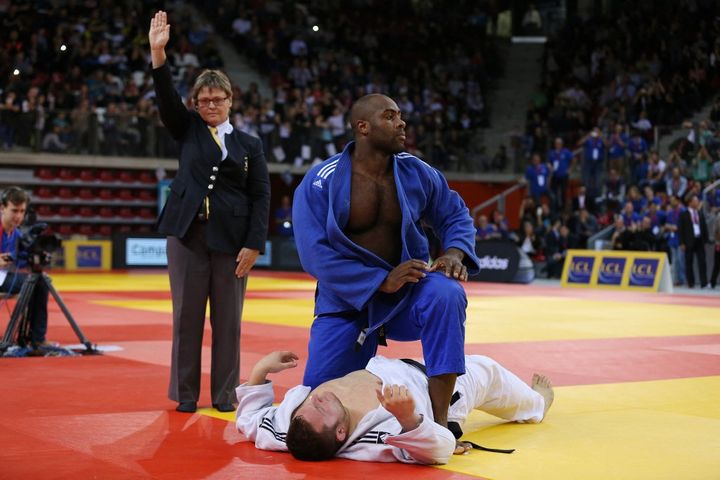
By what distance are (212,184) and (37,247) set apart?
3.35 metres

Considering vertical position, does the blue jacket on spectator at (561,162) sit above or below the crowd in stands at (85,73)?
below

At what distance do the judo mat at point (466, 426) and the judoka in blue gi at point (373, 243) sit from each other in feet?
2.28

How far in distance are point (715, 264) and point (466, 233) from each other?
61.3ft

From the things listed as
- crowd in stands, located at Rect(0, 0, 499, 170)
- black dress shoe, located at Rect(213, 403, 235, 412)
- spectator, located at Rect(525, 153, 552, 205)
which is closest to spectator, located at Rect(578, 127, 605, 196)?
spectator, located at Rect(525, 153, 552, 205)

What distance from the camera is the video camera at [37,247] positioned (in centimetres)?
956

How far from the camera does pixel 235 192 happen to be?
6945mm

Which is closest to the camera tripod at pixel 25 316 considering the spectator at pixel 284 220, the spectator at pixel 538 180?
the spectator at pixel 538 180

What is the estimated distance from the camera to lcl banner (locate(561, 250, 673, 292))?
875 inches

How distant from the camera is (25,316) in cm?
992

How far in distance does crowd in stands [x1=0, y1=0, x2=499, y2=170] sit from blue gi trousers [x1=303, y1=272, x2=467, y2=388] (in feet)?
71.5

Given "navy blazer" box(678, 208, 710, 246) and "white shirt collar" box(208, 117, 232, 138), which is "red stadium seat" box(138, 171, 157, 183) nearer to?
"navy blazer" box(678, 208, 710, 246)

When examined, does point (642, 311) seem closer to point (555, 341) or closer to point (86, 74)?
point (555, 341)

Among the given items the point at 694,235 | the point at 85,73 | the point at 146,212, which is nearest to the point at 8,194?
the point at 694,235

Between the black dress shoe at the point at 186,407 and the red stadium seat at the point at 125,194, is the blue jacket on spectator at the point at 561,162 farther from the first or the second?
the black dress shoe at the point at 186,407
